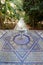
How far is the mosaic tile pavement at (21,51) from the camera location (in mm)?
1799

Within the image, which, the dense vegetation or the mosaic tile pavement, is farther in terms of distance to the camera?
the dense vegetation

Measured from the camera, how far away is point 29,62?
1778mm

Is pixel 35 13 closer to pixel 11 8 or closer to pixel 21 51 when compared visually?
pixel 11 8

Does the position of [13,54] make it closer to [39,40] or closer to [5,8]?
[39,40]

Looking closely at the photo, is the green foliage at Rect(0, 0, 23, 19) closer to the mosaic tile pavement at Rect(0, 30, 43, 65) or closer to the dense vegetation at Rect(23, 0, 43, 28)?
the dense vegetation at Rect(23, 0, 43, 28)

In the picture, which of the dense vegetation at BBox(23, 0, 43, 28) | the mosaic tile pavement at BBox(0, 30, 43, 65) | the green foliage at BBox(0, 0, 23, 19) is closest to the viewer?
the mosaic tile pavement at BBox(0, 30, 43, 65)

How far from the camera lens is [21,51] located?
1.99 m

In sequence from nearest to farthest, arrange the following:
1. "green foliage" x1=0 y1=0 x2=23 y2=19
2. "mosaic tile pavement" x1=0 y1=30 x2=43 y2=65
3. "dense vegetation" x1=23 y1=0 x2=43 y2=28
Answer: "mosaic tile pavement" x1=0 y1=30 x2=43 y2=65, "dense vegetation" x1=23 y1=0 x2=43 y2=28, "green foliage" x1=0 y1=0 x2=23 y2=19

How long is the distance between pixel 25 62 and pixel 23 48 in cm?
31

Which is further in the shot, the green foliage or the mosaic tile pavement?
the green foliage

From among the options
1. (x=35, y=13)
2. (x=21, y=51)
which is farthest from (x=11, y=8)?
(x=21, y=51)

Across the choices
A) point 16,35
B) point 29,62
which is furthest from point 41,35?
point 29,62

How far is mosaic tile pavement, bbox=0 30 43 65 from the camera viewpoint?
5.90ft

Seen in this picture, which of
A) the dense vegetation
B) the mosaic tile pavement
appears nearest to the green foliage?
the dense vegetation
